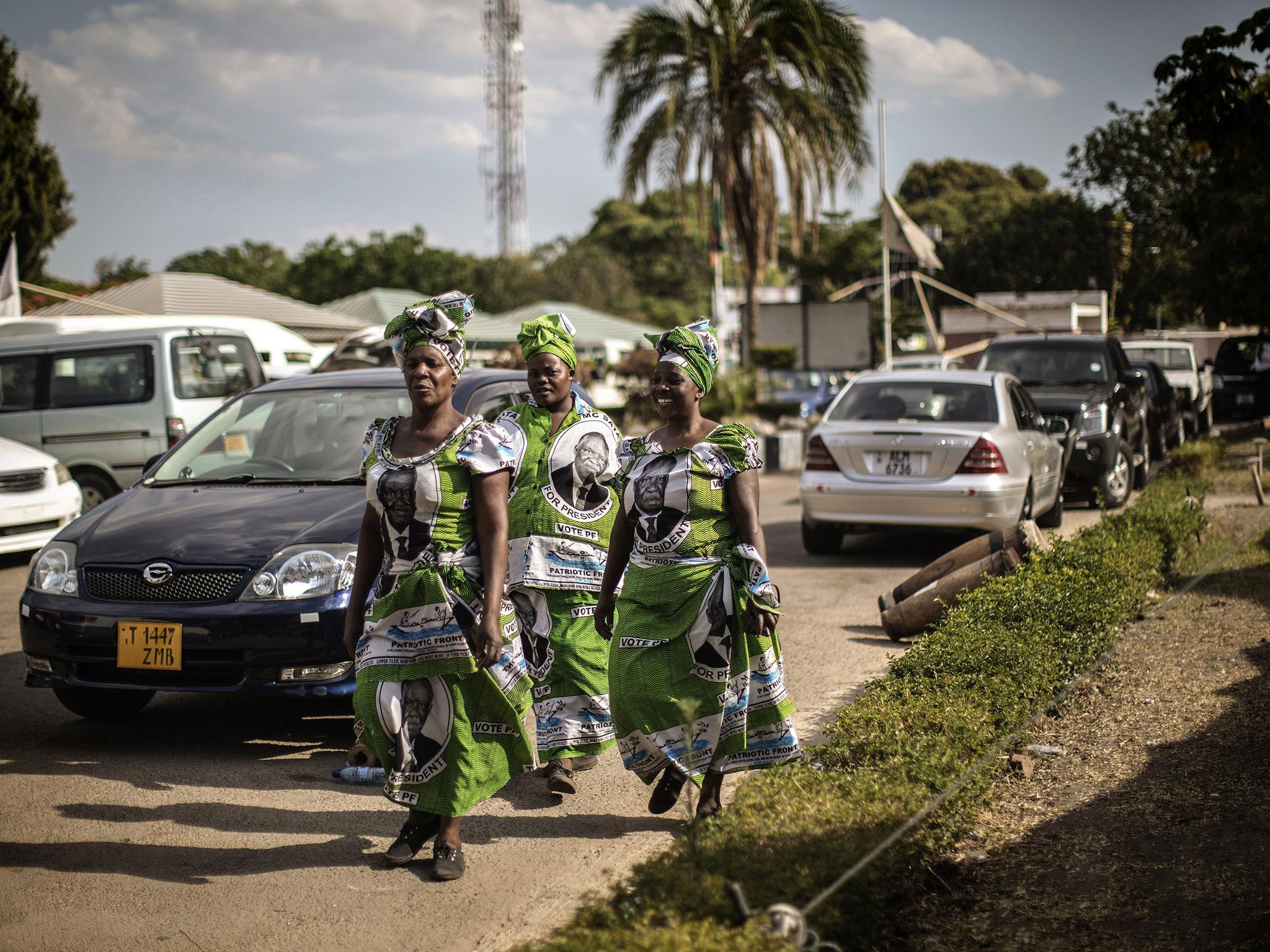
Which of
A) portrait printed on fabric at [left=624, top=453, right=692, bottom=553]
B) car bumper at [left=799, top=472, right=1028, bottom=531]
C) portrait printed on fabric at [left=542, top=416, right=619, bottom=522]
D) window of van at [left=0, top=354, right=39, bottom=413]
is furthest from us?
window of van at [left=0, top=354, right=39, bottom=413]

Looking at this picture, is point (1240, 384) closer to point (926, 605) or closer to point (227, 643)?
point (926, 605)

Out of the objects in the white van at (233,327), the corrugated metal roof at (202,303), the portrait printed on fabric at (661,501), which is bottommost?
the portrait printed on fabric at (661,501)

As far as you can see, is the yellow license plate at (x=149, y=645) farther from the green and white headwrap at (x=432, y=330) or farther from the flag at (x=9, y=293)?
the flag at (x=9, y=293)

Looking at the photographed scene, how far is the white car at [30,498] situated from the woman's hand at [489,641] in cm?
814

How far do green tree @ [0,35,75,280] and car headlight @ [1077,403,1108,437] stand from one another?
2518 centimetres

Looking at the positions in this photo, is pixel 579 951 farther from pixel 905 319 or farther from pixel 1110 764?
pixel 905 319

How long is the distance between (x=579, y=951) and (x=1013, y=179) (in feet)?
280

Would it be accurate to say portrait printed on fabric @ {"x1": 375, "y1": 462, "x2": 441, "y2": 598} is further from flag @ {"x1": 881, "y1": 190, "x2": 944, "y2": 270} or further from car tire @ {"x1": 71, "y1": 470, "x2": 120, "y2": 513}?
flag @ {"x1": 881, "y1": 190, "x2": 944, "y2": 270}

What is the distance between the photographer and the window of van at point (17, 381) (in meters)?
12.6

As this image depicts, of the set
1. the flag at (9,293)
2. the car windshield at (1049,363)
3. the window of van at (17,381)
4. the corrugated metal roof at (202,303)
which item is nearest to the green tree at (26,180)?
the corrugated metal roof at (202,303)

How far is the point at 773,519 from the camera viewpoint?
1330 cm

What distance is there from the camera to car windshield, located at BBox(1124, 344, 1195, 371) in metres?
23.1

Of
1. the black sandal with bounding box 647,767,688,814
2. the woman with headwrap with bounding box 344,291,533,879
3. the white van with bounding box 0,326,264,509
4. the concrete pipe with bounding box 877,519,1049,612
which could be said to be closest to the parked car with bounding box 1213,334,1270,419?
the concrete pipe with bounding box 877,519,1049,612

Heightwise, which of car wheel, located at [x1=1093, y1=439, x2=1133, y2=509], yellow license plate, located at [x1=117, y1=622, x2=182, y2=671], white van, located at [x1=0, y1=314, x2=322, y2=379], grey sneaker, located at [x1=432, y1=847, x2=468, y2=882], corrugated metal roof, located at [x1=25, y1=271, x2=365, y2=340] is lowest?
grey sneaker, located at [x1=432, y1=847, x2=468, y2=882]
